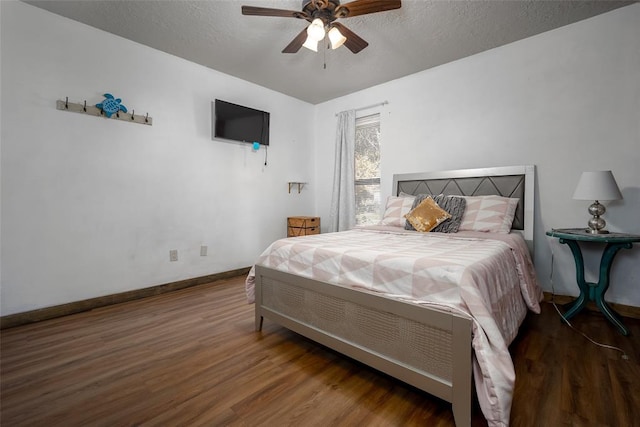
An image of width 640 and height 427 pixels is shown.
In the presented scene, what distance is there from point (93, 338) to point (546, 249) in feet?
13.1

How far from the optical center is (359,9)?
2018 mm

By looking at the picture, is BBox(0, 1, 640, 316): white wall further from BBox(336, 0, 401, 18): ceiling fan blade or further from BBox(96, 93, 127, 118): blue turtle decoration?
BBox(336, 0, 401, 18): ceiling fan blade

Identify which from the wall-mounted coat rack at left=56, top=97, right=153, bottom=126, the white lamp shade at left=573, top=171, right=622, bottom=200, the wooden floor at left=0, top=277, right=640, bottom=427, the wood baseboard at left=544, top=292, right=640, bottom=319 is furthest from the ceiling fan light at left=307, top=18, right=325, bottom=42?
the wood baseboard at left=544, top=292, right=640, bottom=319

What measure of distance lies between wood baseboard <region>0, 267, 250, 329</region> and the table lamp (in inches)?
148

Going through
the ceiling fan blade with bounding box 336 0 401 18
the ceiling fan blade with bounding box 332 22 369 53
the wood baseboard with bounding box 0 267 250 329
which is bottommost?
the wood baseboard with bounding box 0 267 250 329

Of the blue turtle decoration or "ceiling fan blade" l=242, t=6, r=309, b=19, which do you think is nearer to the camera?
"ceiling fan blade" l=242, t=6, r=309, b=19

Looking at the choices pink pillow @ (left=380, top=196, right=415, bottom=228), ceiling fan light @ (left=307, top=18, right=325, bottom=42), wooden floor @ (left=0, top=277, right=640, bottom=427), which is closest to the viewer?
wooden floor @ (left=0, top=277, right=640, bottom=427)

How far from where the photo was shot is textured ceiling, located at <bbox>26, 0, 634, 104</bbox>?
2336 millimetres

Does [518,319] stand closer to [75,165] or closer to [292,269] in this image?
[292,269]

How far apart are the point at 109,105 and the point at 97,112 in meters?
0.12

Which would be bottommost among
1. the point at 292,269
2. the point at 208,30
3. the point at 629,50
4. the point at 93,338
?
the point at 93,338

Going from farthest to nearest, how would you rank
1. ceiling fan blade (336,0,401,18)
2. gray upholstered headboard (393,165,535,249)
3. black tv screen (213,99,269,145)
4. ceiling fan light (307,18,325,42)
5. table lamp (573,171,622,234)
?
1. black tv screen (213,99,269,145)
2. gray upholstered headboard (393,165,535,249)
3. table lamp (573,171,622,234)
4. ceiling fan light (307,18,325,42)
5. ceiling fan blade (336,0,401,18)

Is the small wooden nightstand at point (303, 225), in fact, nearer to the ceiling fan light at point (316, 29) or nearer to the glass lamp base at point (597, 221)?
the ceiling fan light at point (316, 29)

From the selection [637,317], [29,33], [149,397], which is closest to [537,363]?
[637,317]
